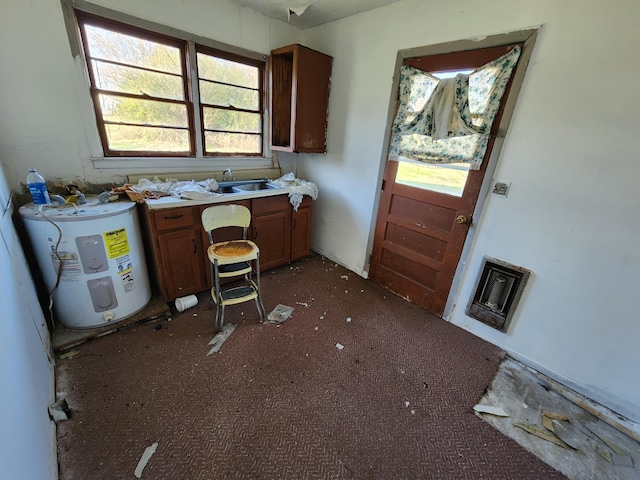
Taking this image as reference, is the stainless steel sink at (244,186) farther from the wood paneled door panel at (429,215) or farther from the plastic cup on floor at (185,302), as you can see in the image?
the wood paneled door panel at (429,215)

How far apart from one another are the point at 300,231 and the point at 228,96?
1.59 m

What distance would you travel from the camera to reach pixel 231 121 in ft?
9.24

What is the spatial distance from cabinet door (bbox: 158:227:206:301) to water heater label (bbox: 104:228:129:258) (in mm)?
224

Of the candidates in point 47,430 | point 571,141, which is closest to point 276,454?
point 47,430

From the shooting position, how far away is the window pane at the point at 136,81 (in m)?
2.06

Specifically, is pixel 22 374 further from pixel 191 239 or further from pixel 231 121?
pixel 231 121

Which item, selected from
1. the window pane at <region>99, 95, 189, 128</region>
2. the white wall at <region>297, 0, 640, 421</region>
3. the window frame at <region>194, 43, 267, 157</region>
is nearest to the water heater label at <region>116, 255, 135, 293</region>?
the window pane at <region>99, 95, 189, 128</region>

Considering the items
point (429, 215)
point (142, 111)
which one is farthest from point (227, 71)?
point (429, 215)

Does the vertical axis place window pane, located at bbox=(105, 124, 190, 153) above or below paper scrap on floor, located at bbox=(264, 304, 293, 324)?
above

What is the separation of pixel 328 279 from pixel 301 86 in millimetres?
Result: 2007

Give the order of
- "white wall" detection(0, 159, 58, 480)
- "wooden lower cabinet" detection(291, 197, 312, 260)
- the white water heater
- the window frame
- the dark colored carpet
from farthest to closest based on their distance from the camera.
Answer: "wooden lower cabinet" detection(291, 197, 312, 260) < the window frame < the white water heater < the dark colored carpet < "white wall" detection(0, 159, 58, 480)

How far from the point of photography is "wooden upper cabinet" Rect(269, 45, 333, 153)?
102 inches

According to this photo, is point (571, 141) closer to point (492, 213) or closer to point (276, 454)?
point (492, 213)

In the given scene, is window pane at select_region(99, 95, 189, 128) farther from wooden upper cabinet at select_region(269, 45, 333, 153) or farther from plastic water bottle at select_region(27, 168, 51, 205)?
wooden upper cabinet at select_region(269, 45, 333, 153)
